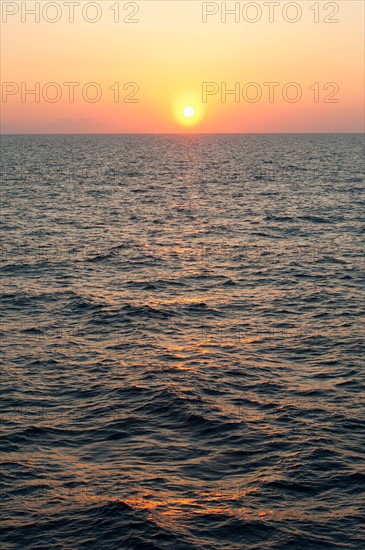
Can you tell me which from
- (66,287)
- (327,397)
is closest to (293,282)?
(66,287)

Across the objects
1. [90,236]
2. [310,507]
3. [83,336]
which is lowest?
[310,507]

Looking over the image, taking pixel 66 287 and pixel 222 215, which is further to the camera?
pixel 222 215

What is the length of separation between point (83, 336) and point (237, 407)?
12.7 m

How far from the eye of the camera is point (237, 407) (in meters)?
30.5

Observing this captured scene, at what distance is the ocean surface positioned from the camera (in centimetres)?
2214

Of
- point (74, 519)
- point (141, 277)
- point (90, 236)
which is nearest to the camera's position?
point (74, 519)

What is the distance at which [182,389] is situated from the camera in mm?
32156

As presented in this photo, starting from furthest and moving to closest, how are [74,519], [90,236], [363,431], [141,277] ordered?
1. [90,236]
2. [141,277]
3. [363,431]
4. [74,519]

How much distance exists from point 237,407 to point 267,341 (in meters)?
9.16

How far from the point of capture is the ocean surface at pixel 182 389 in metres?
22.1

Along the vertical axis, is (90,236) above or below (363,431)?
above

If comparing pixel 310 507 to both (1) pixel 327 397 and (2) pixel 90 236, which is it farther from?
(2) pixel 90 236

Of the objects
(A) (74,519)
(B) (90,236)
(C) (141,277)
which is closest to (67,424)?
(A) (74,519)

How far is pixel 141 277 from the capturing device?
53.8m
